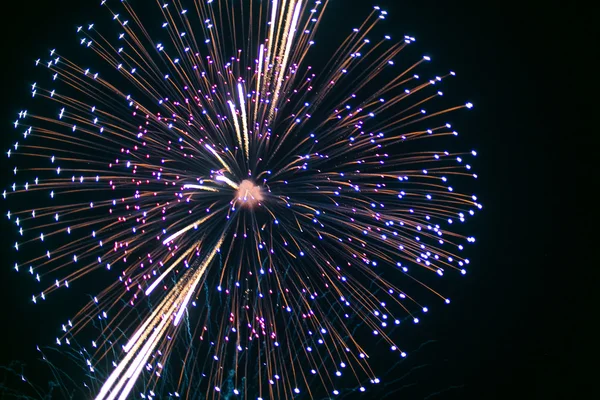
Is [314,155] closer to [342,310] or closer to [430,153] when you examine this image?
[430,153]

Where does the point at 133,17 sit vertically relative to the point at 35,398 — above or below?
above

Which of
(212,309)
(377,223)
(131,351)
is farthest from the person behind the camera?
(212,309)

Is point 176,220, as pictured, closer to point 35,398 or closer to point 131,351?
point 131,351

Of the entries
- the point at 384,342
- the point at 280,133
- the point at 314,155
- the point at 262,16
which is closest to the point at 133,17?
the point at 262,16

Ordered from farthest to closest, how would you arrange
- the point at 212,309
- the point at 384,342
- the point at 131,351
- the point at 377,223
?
the point at 384,342 → the point at 212,309 → the point at 377,223 → the point at 131,351

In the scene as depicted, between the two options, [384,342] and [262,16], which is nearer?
[262,16]

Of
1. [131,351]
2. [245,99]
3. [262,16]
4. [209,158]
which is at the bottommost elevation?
[131,351]
